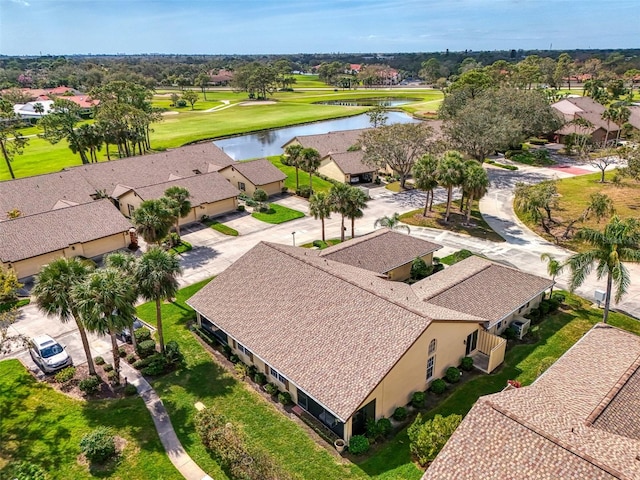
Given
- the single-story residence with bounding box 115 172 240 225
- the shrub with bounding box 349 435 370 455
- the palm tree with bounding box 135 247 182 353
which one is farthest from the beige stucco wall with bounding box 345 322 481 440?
the single-story residence with bounding box 115 172 240 225

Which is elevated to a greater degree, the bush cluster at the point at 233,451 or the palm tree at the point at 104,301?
the palm tree at the point at 104,301

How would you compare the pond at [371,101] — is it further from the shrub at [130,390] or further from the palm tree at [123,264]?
the shrub at [130,390]

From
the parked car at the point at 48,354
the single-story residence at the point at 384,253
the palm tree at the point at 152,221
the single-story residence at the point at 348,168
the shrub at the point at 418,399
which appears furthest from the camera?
the single-story residence at the point at 348,168

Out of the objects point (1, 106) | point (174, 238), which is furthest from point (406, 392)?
point (1, 106)

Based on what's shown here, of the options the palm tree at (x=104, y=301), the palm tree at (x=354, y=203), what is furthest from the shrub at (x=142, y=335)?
the palm tree at (x=354, y=203)

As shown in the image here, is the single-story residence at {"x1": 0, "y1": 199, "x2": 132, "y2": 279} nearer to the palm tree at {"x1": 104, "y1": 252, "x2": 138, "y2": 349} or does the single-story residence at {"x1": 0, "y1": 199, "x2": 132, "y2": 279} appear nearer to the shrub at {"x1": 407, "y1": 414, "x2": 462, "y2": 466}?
the palm tree at {"x1": 104, "y1": 252, "x2": 138, "y2": 349}

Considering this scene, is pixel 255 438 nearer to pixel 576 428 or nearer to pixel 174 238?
pixel 576 428

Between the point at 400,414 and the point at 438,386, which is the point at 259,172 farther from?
the point at 400,414
